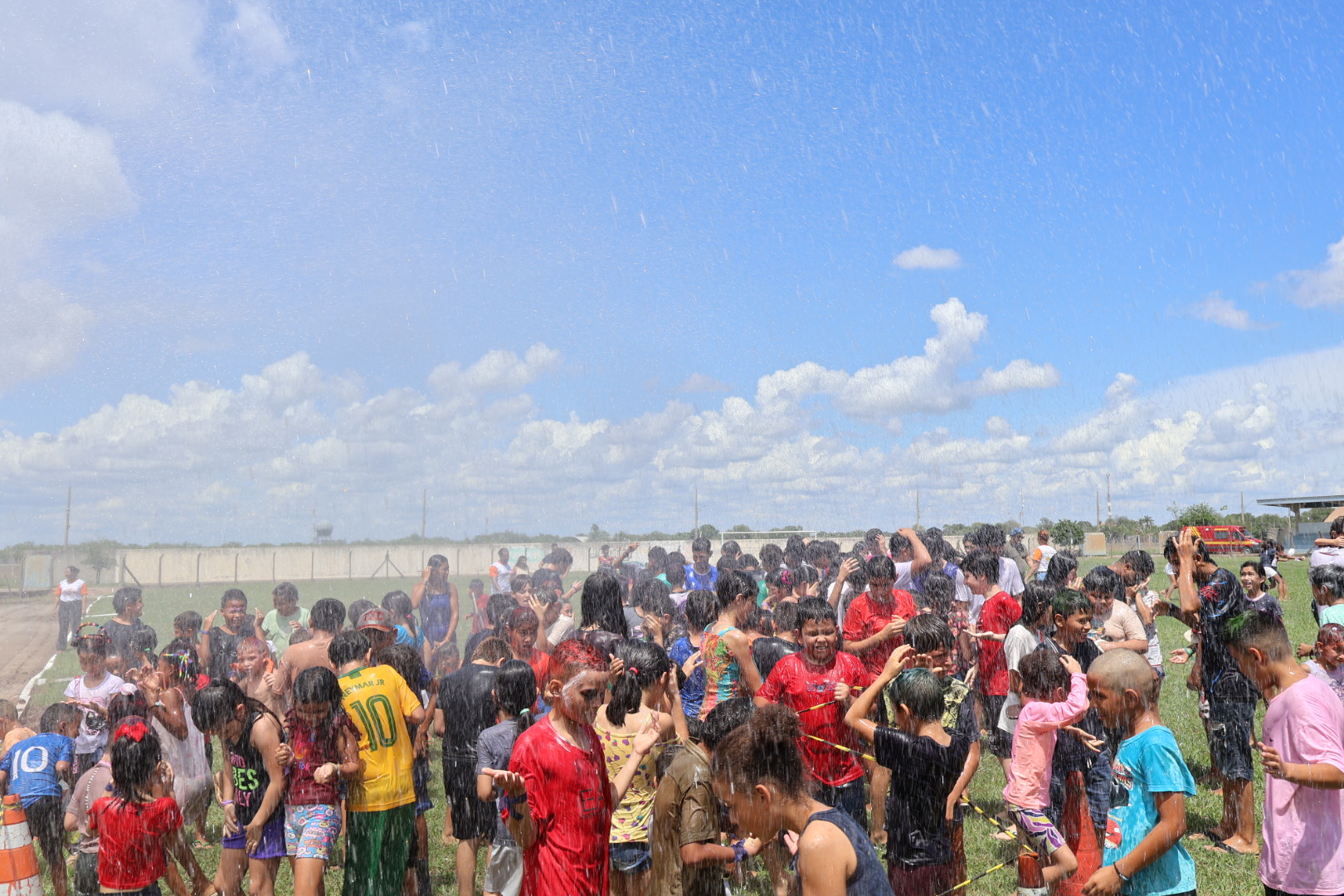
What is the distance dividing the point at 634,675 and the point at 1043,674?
2.29 m

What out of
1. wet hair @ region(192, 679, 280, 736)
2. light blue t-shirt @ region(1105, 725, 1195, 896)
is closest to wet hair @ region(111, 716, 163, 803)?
wet hair @ region(192, 679, 280, 736)

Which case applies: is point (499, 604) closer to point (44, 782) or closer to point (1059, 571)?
point (44, 782)

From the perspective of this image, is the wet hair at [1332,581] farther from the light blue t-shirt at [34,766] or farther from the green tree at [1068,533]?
the green tree at [1068,533]

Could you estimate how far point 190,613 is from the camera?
29.9 ft

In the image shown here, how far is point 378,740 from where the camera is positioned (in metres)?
5.27

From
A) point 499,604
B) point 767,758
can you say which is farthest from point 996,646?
point 767,758

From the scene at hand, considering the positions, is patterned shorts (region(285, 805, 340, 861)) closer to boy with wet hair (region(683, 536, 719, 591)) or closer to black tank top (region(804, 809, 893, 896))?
black tank top (region(804, 809, 893, 896))

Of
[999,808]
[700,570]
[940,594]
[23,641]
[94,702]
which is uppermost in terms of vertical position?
[700,570]

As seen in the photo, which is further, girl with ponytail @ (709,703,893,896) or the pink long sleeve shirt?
the pink long sleeve shirt

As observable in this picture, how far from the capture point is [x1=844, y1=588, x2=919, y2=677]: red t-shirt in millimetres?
7285

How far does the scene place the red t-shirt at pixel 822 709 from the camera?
17.7 ft

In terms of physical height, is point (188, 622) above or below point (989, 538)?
below

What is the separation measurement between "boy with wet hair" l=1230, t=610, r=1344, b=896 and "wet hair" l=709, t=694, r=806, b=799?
6.57ft

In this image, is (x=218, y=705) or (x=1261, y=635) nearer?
(x=1261, y=635)
